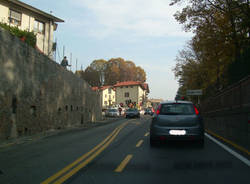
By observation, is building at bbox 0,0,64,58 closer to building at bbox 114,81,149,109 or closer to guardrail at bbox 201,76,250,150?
guardrail at bbox 201,76,250,150

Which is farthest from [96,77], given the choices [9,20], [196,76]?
[9,20]

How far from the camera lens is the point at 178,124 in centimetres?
873

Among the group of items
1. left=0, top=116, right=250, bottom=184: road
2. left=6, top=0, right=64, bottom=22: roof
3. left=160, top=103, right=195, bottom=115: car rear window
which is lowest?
left=0, top=116, right=250, bottom=184: road

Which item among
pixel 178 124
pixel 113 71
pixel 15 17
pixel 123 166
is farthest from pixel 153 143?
pixel 113 71

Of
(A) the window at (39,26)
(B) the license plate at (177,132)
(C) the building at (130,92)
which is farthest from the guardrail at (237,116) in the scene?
(C) the building at (130,92)

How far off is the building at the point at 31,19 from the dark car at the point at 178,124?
1913cm

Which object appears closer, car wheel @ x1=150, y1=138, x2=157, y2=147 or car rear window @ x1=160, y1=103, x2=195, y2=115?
car rear window @ x1=160, y1=103, x2=195, y2=115

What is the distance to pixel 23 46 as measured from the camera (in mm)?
12688

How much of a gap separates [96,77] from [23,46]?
65439 mm

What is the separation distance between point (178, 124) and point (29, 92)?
8.20m

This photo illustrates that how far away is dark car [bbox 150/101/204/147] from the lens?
8680mm

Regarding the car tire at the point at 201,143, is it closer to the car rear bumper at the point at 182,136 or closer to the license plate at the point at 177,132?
the car rear bumper at the point at 182,136

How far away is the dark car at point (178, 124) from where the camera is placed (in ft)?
→ 28.5

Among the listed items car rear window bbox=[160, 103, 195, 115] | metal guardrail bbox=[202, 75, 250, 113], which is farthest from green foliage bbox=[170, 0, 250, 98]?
car rear window bbox=[160, 103, 195, 115]
